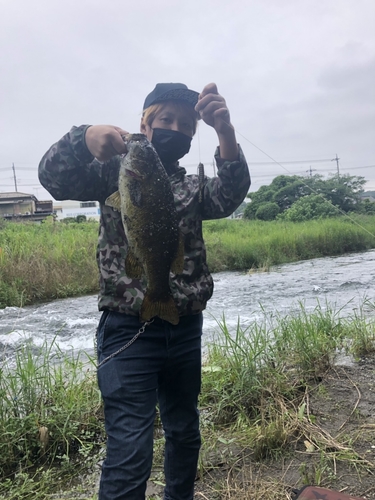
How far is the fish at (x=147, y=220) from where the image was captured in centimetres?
170

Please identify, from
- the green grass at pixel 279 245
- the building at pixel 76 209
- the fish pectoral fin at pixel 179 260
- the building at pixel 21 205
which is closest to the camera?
the fish pectoral fin at pixel 179 260

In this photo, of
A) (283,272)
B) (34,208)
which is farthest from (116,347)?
(34,208)

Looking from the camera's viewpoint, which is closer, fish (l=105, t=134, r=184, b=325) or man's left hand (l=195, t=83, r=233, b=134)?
fish (l=105, t=134, r=184, b=325)

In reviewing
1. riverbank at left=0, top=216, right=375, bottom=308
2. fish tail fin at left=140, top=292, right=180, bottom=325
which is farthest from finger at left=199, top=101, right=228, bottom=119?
riverbank at left=0, top=216, right=375, bottom=308

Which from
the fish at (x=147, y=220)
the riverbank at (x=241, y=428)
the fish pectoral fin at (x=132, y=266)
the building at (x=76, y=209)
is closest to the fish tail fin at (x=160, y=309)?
the fish at (x=147, y=220)

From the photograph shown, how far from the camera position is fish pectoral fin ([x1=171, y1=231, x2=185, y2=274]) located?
1820 mm

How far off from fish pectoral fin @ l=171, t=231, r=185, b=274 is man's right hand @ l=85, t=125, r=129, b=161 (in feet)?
1.51

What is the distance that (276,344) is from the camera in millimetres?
4035

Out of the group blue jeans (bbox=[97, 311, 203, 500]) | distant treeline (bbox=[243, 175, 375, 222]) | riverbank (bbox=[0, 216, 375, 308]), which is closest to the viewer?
blue jeans (bbox=[97, 311, 203, 500])

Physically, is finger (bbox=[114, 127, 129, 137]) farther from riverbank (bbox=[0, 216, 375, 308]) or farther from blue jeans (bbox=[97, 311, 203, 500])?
riverbank (bbox=[0, 216, 375, 308])

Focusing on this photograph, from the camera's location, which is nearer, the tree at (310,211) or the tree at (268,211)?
the tree at (310,211)

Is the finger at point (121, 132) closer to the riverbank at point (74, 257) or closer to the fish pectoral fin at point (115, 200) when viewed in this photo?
the fish pectoral fin at point (115, 200)

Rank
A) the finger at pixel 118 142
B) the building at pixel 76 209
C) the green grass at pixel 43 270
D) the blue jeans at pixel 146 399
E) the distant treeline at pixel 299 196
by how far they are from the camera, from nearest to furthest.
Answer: the blue jeans at pixel 146 399, the finger at pixel 118 142, the green grass at pixel 43 270, the distant treeline at pixel 299 196, the building at pixel 76 209

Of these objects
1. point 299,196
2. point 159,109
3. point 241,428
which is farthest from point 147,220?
point 299,196
